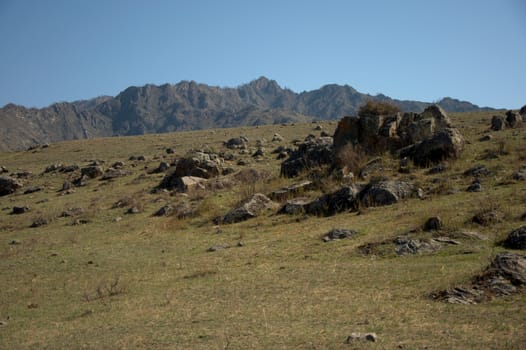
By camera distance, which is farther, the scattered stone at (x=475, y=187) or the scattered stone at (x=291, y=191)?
the scattered stone at (x=291, y=191)

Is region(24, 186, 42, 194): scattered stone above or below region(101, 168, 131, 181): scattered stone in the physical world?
below

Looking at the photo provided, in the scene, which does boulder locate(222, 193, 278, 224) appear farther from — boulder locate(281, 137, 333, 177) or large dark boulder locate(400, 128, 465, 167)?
large dark boulder locate(400, 128, 465, 167)

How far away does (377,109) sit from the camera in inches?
1054

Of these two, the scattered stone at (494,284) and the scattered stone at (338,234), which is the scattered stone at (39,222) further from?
the scattered stone at (494,284)

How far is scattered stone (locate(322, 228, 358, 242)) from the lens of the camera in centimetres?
1383

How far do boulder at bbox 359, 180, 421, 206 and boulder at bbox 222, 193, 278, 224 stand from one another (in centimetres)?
385

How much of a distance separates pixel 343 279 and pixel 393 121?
52.3 feet

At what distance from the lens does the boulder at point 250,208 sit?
19.0 meters

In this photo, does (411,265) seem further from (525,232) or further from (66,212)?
(66,212)

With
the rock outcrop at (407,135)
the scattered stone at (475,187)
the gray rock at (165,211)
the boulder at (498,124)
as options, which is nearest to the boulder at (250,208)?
the gray rock at (165,211)

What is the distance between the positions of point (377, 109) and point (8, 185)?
25178mm

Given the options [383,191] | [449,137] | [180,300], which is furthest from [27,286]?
[449,137]

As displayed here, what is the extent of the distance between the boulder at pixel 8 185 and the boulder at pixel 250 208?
22.0 m

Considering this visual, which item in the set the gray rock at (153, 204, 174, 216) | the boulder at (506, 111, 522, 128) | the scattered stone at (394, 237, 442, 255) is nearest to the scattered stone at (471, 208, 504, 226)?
the scattered stone at (394, 237, 442, 255)
